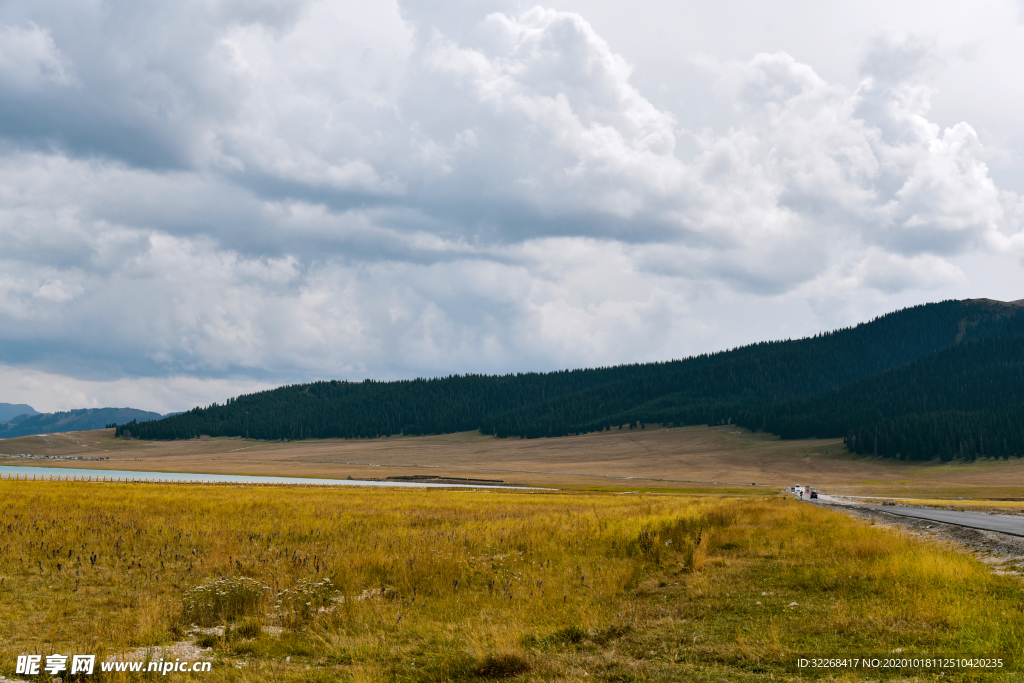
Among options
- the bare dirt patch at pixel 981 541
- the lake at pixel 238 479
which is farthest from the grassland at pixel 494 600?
the lake at pixel 238 479

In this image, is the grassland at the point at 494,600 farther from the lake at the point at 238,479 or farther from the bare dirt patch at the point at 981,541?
the lake at the point at 238,479

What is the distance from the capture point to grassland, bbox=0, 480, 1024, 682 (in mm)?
9320

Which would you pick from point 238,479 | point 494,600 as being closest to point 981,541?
point 494,600

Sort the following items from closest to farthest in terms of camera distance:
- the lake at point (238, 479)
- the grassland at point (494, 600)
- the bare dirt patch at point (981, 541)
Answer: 1. the grassland at point (494, 600)
2. the bare dirt patch at point (981, 541)
3. the lake at point (238, 479)

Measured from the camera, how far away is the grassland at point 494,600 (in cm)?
932

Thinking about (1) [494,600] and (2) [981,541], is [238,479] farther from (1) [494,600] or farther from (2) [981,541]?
(2) [981,541]

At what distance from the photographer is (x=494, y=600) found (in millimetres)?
13984

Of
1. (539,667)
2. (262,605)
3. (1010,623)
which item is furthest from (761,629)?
(262,605)

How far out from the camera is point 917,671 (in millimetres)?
8172

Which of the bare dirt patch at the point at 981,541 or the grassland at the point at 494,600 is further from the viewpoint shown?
the bare dirt patch at the point at 981,541

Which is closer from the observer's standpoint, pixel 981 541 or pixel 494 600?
pixel 494 600

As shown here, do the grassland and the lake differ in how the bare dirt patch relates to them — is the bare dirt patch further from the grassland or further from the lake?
the lake

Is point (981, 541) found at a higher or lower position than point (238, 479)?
higher

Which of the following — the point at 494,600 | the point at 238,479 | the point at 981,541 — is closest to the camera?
the point at 494,600
